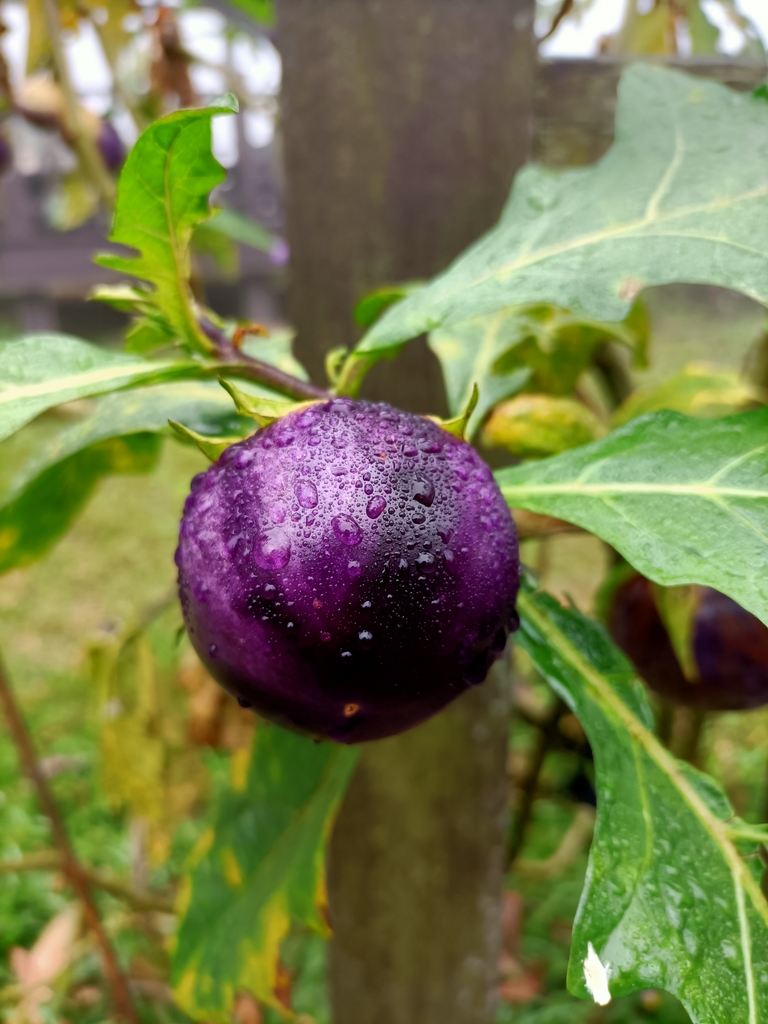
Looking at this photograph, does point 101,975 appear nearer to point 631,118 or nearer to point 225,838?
point 225,838

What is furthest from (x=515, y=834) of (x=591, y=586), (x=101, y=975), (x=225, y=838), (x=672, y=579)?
(x=591, y=586)

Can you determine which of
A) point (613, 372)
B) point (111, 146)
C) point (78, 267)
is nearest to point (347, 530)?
point (613, 372)

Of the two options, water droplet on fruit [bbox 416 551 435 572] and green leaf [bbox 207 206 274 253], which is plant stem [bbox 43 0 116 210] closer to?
green leaf [bbox 207 206 274 253]

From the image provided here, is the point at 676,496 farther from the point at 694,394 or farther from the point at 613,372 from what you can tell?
the point at 613,372

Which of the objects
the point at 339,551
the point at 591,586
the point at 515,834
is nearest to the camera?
the point at 339,551

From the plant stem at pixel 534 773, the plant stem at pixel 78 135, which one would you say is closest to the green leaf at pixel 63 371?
the plant stem at pixel 78 135

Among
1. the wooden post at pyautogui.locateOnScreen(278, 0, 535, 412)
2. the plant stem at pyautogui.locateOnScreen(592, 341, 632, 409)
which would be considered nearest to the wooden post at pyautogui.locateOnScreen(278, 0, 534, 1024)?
the wooden post at pyautogui.locateOnScreen(278, 0, 535, 412)

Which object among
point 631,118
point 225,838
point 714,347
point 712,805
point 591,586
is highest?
point 631,118
